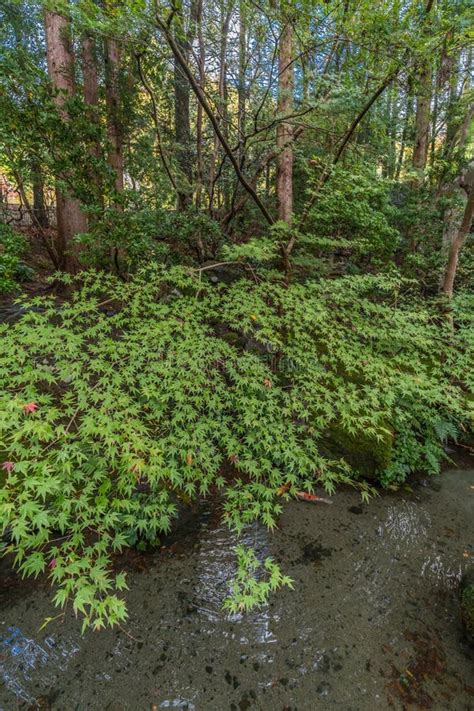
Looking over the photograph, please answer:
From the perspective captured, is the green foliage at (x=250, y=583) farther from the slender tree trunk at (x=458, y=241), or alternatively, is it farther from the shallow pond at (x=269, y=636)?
the slender tree trunk at (x=458, y=241)

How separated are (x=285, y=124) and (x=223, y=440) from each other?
4181 mm

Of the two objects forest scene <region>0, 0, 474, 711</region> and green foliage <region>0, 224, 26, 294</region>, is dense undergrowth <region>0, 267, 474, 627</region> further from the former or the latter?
green foliage <region>0, 224, 26, 294</region>

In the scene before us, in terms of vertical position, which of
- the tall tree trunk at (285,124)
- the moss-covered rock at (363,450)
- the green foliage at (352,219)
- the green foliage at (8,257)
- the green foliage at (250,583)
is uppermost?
the tall tree trunk at (285,124)

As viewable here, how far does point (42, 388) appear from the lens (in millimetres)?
3396

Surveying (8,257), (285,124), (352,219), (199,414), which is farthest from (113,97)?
(199,414)

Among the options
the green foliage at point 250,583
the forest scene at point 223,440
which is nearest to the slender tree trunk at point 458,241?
the forest scene at point 223,440

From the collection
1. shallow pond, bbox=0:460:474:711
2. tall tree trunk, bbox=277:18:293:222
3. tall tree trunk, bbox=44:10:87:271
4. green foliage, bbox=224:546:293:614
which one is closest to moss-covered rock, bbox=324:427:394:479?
shallow pond, bbox=0:460:474:711

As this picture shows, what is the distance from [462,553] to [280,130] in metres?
5.90

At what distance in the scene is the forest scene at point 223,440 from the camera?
2.16 meters

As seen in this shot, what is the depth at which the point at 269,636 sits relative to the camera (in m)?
2.35

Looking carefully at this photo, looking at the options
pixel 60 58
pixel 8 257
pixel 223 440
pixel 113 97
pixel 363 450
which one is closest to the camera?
pixel 223 440

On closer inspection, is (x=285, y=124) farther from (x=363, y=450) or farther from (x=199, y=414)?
(x=363, y=450)

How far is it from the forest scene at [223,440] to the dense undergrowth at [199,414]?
3 centimetres

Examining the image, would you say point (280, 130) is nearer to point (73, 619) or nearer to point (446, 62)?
point (446, 62)
